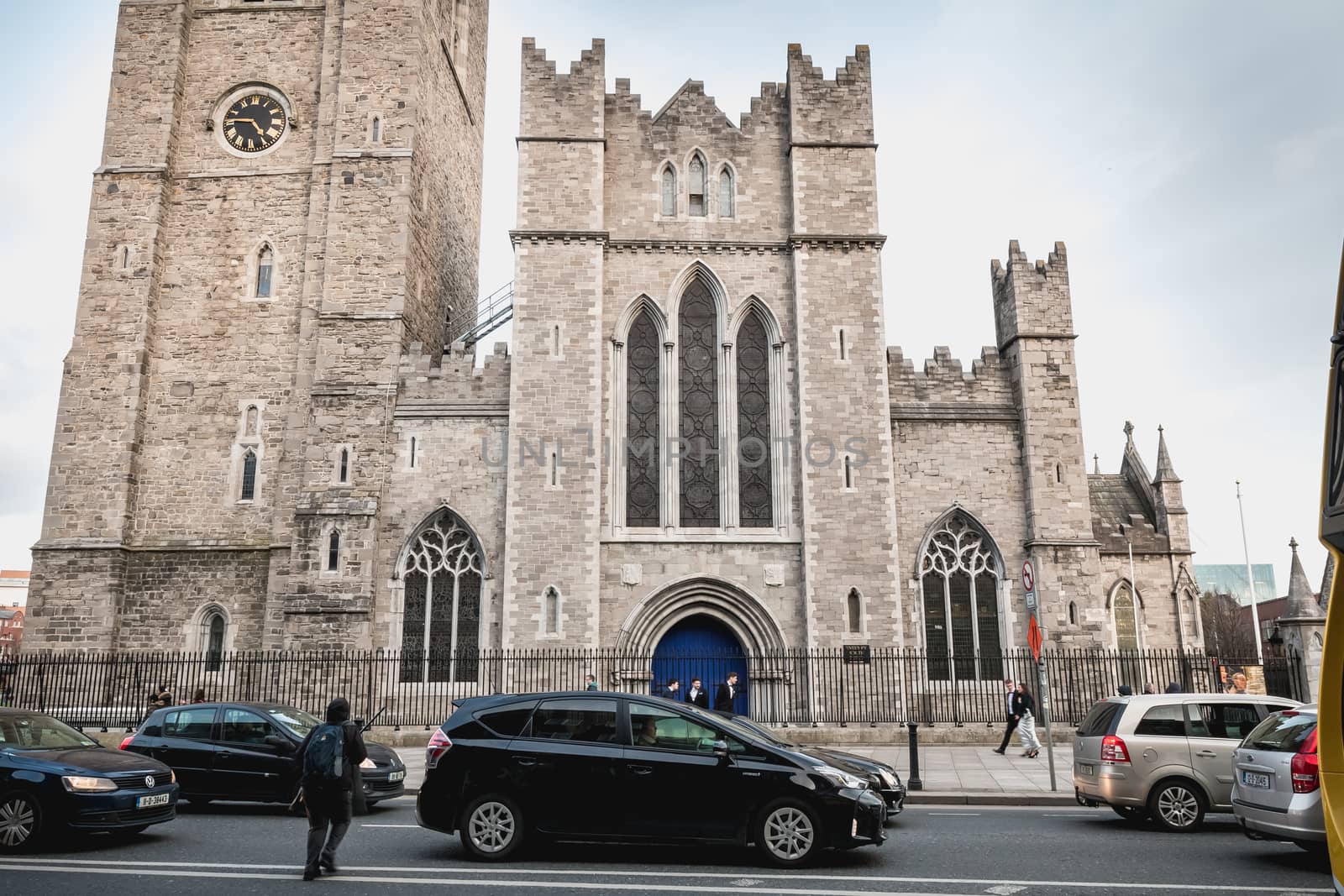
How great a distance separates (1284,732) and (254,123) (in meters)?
25.9

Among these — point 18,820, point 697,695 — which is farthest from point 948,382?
point 18,820

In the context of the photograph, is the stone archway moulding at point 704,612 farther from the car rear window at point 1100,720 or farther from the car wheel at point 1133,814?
the car wheel at point 1133,814

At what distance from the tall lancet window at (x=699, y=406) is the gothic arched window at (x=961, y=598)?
4979 mm

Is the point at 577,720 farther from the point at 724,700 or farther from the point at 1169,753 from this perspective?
the point at 724,700

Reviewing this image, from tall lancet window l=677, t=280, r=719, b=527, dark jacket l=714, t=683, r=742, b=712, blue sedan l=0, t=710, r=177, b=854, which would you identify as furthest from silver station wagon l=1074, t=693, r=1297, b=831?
tall lancet window l=677, t=280, r=719, b=527

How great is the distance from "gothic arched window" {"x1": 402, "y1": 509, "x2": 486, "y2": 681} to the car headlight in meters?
14.2

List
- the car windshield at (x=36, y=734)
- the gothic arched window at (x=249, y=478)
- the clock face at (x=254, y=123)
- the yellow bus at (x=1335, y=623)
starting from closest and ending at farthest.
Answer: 1. the yellow bus at (x=1335, y=623)
2. the car windshield at (x=36, y=734)
3. the gothic arched window at (x=249, y=478)
4. the clock face at (x=254, y=123)

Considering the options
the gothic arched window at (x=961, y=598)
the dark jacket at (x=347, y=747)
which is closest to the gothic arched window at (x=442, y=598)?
the gothic arched window at (x=961, y=598)

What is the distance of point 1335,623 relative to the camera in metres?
4.71

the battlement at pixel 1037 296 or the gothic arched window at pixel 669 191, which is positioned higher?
the gothic arched window at pixel 669 191

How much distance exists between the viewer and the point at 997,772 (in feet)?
52.2

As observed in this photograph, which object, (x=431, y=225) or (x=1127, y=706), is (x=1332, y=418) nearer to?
(x=1127, y=706)

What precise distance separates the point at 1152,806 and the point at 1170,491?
22.4 metres

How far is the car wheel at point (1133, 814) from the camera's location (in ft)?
37.0
